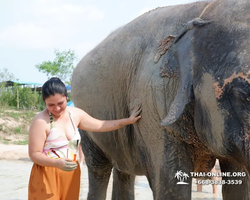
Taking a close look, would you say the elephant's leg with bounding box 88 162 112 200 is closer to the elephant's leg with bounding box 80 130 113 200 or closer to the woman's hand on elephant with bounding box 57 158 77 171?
the elephant's leg with bounding box 80 130 113 200

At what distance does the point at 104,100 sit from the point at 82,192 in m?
3.82

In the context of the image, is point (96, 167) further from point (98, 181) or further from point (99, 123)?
point (99, 123)

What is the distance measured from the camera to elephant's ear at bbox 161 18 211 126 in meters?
2.66

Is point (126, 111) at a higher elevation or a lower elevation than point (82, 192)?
higher

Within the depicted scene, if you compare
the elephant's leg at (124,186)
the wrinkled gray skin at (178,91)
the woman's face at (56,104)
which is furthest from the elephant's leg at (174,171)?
the elephant's leg at (124,186)

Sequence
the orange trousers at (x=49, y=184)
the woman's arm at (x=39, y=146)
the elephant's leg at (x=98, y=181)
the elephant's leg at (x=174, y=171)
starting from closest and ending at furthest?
the woman's arm at (x=39, y=146), the orange trousers at (x=49, y=184), the elephant's leg at (x=174, y=171), the elephant's leg at (x=98, y=181)

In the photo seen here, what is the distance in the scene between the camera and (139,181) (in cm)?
873

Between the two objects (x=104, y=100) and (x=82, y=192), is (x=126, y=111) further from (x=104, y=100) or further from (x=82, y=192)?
(x=82, y=192)

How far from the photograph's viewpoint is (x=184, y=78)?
2.72 m

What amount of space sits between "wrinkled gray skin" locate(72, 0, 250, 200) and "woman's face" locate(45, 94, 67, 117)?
642 millimetres

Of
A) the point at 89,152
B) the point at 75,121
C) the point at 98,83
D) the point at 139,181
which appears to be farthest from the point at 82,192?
the point at 75,121

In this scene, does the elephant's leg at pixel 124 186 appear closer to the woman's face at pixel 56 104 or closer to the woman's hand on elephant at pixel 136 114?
the woman's hand on elephant at pixel 136 114

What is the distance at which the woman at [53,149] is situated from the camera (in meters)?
2.83

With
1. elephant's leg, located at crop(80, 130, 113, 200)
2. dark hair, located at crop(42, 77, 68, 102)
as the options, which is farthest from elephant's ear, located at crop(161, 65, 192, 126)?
elephant's leg, located at crop(80, 130, 113, 200)
